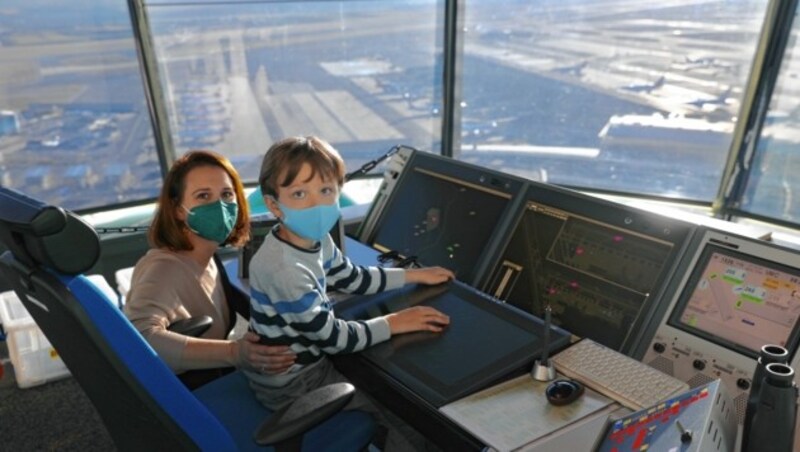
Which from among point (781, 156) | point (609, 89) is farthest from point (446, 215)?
point (781, 156)

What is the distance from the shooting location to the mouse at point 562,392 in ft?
4.00

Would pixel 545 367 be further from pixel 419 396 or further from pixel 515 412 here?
pixel 419 396

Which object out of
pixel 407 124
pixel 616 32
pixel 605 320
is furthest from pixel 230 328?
pixel 616 32

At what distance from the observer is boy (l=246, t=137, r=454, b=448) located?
4.58ft

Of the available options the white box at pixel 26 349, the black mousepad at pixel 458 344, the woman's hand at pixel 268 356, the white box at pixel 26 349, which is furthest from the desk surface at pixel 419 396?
the white box at pixel 26 349

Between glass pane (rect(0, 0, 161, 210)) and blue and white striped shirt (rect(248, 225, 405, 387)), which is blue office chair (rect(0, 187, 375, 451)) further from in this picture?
glass pane (rect(0, 0, 161, 210))

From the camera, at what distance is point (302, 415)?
1.18m

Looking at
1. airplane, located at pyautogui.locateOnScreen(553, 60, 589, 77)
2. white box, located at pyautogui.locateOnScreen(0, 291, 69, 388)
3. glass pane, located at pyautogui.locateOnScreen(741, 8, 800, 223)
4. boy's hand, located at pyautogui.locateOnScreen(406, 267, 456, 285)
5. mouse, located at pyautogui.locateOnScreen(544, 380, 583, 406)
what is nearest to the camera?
mouse, located at pyautogui.locateOnScreen(544, 380, 583, 406)

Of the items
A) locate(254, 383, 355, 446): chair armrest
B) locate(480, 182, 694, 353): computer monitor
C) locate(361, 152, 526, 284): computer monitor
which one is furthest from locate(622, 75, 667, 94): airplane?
locate(254, 383, 355, 446): chair armrest

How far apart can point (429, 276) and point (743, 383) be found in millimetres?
814

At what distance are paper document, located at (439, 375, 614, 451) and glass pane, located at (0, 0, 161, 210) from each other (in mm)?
2659

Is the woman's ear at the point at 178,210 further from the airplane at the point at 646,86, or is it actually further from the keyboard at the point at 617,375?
the airplane at the point at 646,86

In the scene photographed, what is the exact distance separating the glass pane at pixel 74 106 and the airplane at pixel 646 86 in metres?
2.61

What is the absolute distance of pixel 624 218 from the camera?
1.53 meters
